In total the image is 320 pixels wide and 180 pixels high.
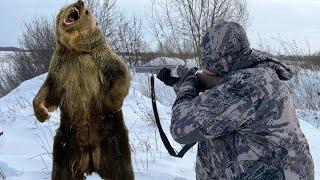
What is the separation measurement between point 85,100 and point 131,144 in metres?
2.81

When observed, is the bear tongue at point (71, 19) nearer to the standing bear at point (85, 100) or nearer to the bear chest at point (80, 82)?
the standing bear at point (85, 100)

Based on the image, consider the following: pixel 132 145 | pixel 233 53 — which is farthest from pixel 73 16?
pixel 132 145

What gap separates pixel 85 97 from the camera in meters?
2.97

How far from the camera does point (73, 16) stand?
2.89 metres

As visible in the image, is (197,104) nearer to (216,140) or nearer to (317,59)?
(216,140)

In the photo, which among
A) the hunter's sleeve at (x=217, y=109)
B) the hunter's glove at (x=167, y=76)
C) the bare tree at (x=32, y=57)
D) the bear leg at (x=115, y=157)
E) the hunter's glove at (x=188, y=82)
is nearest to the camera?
the hunter's sleeve at (x=217, y=109)

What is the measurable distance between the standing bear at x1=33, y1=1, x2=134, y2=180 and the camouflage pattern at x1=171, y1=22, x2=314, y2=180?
72cm

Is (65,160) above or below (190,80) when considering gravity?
below

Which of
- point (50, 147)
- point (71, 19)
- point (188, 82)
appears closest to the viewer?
point (188, 82)

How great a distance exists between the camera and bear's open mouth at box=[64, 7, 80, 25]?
287 centimetres

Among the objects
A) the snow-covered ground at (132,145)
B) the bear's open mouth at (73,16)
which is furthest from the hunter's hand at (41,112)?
the snow-covered ground at (132,145)

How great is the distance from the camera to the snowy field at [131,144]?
490 cm

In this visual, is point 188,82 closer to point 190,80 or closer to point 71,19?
point 190,80

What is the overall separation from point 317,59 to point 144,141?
919cm
